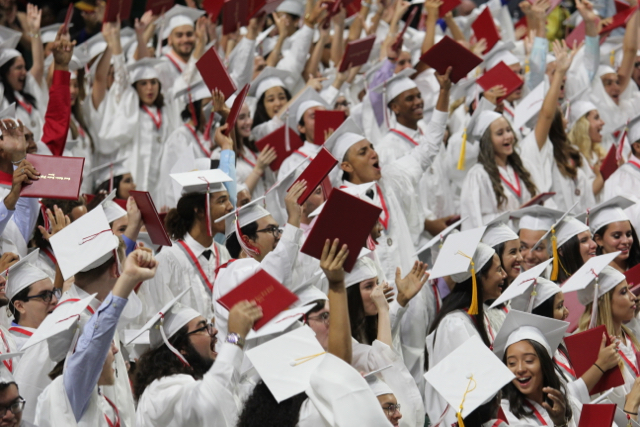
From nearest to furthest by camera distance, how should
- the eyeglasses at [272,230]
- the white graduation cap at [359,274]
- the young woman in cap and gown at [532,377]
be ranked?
1. the young woman in cap and gown at [532,377]
2. the white graduation cap at [359,274]
3. the eyeglasses at [272,230]

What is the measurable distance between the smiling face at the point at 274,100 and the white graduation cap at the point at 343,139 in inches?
68.3

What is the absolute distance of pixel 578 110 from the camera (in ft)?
30.0

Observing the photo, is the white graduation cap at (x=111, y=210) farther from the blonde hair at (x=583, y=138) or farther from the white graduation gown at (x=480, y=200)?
the blonde hair at (x=583, y=138)

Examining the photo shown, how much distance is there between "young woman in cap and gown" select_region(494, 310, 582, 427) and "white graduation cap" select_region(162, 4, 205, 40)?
578cm

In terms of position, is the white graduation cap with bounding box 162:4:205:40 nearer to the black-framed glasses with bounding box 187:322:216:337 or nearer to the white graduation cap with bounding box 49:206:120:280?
the white graduation cap with bounding box 49:206:120:280

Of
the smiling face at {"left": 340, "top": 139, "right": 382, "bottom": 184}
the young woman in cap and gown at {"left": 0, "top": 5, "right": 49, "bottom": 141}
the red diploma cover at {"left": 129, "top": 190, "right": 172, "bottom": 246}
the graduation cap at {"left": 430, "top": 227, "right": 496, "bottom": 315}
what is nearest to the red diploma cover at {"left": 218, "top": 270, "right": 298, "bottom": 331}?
the red diploma cover at {"left": 129, "top": 190, "right": 172, "bottom": 246}

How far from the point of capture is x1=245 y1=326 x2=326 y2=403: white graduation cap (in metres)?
3.58

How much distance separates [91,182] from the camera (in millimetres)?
7762

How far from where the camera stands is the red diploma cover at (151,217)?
5102mm

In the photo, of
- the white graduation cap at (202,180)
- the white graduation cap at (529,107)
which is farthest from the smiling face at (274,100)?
the white graduation cap at (202,180)

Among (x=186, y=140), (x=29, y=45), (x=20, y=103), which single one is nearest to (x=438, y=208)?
(x=186, y=140)

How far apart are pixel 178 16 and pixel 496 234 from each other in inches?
191

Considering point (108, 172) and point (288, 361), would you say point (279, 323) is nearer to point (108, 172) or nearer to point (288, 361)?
point (288, 361)

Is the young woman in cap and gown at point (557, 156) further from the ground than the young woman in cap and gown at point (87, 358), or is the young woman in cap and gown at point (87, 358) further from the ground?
the young woman in cap and gown at point (87, 358)
